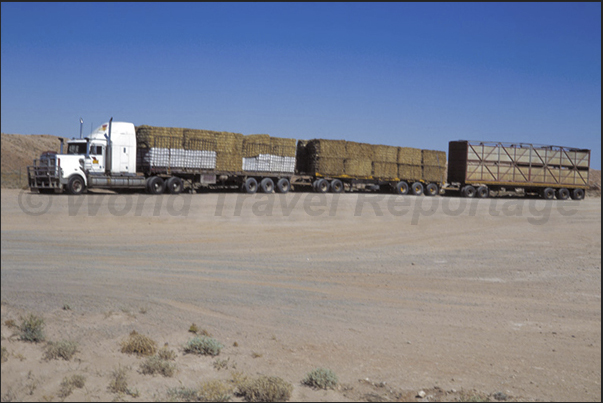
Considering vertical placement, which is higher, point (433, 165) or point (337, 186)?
point (433, 165)

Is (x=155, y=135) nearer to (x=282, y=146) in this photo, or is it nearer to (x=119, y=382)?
(x=282, y=146)

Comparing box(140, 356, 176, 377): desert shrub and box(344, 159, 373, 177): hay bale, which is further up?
box(344, 159, 373, 177): hay bale

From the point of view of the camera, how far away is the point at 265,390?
6.20 meters

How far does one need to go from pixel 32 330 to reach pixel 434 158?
3146 cm

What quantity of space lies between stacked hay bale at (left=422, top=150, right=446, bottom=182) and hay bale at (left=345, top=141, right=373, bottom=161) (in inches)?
183

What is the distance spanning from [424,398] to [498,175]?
31351 mm

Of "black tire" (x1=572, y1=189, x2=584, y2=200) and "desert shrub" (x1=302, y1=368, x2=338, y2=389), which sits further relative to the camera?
"black tire" (x1=572, y1=189, x2=584, y2=200)

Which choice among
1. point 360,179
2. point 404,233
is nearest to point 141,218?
point 404,233

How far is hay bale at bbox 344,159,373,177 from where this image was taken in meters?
32.4

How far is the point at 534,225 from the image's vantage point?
19.2 metres

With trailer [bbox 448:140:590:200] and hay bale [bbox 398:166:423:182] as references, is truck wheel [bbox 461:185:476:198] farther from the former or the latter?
hay bale [bbox 398:166:423:182]

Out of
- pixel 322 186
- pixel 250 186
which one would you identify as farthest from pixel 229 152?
pixel 322 186

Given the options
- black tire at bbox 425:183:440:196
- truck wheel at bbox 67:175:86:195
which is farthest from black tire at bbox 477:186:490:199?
truck wheel at bbox 67:175:86:195

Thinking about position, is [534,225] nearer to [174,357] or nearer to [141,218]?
[141,218]
